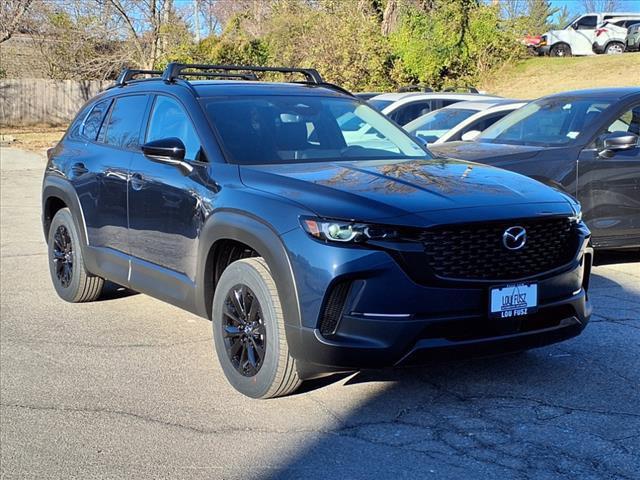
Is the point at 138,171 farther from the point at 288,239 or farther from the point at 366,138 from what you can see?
the point at 288,239

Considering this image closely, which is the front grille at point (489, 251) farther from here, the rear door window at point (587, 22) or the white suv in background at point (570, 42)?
the rear door window at point (587, 22)

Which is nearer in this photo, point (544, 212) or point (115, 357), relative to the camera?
point (544, 212)

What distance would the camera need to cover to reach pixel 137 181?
607 centimetres

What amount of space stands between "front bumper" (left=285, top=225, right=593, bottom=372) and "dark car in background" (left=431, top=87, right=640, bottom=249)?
3.57 meters

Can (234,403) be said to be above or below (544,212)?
below

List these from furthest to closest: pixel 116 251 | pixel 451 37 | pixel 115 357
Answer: pixel 451 37, pixel 116 251, pixel 115 357

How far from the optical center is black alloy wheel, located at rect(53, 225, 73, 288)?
7.38m

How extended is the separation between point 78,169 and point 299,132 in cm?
221

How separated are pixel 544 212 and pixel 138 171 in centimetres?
290

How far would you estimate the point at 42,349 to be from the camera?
20.0 feet

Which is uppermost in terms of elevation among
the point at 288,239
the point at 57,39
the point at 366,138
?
the point at 57,39

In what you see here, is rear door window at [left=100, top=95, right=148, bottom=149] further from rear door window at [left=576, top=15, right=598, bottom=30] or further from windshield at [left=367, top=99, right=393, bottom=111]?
rear door window at [left=576, top=15, right=598, bottom=30]

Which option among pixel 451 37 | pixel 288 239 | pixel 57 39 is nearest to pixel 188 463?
pixel 288 239

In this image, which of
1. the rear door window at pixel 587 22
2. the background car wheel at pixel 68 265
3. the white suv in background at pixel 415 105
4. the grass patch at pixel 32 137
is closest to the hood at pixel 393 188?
the background car wheel at pixel 68 265
